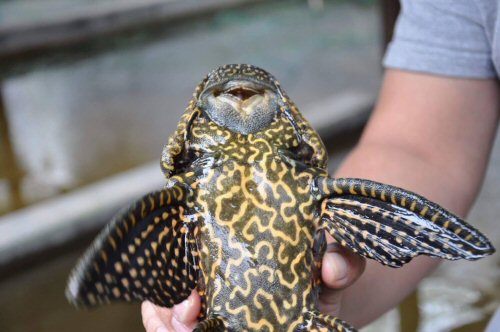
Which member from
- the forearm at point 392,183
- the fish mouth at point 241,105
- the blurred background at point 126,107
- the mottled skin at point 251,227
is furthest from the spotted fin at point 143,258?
the blurred background at point 126,107

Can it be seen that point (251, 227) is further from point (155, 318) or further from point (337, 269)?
point (155, 318)

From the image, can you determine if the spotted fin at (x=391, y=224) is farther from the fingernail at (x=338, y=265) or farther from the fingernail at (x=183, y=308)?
the fingernail at (x=183, y=308)

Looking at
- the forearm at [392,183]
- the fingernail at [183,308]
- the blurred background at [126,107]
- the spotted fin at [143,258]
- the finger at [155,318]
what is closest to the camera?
the spotted fin at [143,258]

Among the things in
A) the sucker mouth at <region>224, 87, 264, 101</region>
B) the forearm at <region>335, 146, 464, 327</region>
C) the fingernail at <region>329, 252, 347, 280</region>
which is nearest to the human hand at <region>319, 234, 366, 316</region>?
the fingernail at <region>329, 252, 347, 280</region>

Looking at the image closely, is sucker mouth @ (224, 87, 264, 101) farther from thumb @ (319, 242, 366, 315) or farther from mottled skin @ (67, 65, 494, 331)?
thumb @ (319, 242, 366, 315)

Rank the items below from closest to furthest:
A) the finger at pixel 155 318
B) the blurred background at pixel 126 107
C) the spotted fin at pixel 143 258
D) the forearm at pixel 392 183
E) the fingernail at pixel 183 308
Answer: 1. the spotted fin at pixel 143 258
2. the fingernail at pixel 183 308
3. the finger at pixel 155 318
4. the forearm at pixel 392 183
5. the blurred background at pixel 126 107

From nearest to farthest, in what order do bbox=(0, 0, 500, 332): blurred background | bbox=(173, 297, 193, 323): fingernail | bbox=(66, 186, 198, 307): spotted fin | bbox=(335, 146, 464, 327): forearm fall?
bbox=(66, 186, 198, 307): spotted fin
bbox=(173, 297, 193, 323): fingernail
bbox=(335, 146, 464, 327): forearm
bbox=(0, 0, 500, 332): blurred background
